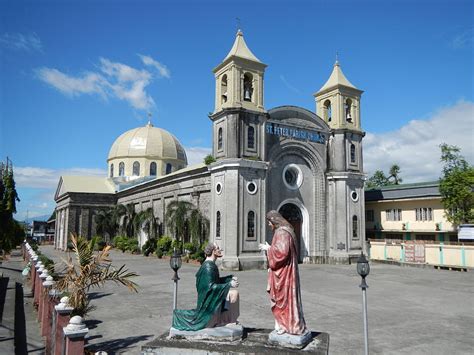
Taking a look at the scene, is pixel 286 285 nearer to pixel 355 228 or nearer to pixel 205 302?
pixel 205 302

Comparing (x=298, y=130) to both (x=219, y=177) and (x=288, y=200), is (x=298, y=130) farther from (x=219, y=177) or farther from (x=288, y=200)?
(x=219, y=177)

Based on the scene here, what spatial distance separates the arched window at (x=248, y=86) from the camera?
25484 millimetres

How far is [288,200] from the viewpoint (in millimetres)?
Result: 26562

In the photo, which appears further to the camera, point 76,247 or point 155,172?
point 155,172

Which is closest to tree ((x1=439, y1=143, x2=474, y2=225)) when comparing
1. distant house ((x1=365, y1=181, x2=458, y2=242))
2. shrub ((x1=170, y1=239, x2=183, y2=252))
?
distant house ((x1=365, y1=181, x2=458, y2=242))

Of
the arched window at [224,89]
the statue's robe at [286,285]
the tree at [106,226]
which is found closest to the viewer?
the statue's robe at [286,285]

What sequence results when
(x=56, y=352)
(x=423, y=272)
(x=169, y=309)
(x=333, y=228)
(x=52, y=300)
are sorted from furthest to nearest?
(x=333, y=228), (x=423, y=272), (x=169, y=309), (x=52, y=300), (x=56, y=352)

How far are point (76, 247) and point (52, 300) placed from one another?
49.6 inches

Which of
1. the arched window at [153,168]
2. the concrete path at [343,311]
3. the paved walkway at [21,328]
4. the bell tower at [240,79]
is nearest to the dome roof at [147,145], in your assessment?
the arched window at [153,168]

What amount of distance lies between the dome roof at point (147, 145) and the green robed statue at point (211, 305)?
134 ft

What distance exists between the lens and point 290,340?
6.42 m

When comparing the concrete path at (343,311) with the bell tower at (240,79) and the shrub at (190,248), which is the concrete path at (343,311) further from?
the bell tower at (240,79)

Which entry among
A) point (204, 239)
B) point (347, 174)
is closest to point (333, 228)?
point (347, 174)

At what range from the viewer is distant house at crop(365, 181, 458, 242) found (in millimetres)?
29094
